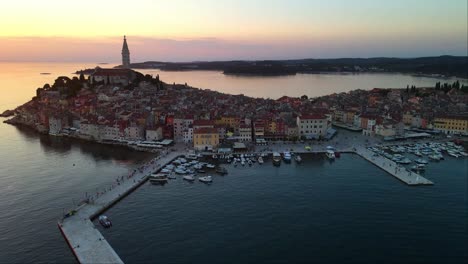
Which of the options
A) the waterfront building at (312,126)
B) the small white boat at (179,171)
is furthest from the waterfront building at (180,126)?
the waterfront building at (312,126)

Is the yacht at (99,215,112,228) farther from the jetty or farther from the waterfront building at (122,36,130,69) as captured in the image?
the waterfront building at (122,36,130,69)

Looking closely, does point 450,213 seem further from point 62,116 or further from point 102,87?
point 102,87

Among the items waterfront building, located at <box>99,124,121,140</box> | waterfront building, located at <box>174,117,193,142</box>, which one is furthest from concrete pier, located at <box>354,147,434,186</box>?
waterfront building, located at <box>99,124,121,140</box>

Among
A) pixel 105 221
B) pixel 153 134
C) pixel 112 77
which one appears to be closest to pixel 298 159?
pixel 153 134

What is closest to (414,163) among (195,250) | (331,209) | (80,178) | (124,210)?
(331,209)

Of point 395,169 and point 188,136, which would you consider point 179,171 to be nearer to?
point 188,136

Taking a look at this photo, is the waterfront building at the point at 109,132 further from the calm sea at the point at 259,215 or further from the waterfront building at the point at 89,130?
the calm sea at the point at 259,215
